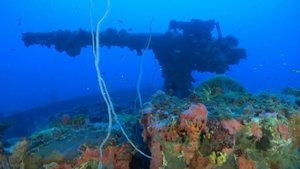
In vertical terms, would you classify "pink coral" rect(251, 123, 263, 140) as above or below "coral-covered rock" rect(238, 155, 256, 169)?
above

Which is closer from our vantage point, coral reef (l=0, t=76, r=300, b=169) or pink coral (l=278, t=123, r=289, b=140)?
coral reef (l=0, t=76, r=300, b=169)

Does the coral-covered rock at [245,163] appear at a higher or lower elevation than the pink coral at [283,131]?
lower

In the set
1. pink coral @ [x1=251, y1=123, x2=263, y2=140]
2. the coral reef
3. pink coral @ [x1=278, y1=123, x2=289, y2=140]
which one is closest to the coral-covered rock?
the coral reef

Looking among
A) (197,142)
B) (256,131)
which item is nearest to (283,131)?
(256,131)

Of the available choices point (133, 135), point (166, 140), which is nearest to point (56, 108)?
point (133, 135)

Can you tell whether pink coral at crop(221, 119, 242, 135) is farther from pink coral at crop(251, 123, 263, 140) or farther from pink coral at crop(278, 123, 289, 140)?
pink coral at crop(278, 123, 289, 140)

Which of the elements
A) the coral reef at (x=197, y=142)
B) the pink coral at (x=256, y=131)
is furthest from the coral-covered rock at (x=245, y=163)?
the pink coral at (x=256, y=131)

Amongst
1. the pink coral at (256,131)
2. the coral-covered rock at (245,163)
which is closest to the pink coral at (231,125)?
the pink coral at (256,131)

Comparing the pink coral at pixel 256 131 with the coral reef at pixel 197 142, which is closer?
the coral reef at pixel 197 142

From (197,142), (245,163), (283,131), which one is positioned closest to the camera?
(197,142)

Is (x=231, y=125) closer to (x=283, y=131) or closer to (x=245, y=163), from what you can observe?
(x=245, y=163)

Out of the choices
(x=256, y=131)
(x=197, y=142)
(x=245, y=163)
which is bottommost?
(x=245, y=163)

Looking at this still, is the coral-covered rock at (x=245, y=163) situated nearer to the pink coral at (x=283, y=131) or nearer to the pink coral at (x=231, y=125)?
the pink coral at (x=231, y=125)

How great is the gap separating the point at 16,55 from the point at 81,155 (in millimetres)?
205334
